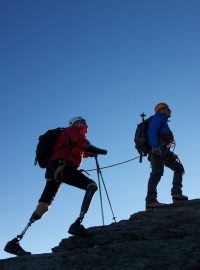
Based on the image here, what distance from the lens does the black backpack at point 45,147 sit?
11766mm

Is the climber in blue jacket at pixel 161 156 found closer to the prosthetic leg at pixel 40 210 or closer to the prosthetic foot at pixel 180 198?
the prosthetic foot at pixel 180 198

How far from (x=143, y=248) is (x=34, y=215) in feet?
9.92

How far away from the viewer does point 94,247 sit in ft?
32.7

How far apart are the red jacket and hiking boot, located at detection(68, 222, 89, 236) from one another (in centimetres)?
165

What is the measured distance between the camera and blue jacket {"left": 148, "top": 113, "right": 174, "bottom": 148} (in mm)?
13758

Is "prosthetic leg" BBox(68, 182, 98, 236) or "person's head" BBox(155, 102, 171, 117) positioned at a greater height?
"person's head" BBox(155, 102, 171, 117)

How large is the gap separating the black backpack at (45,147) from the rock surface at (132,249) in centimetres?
223

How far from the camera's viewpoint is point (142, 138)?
14.5 metres

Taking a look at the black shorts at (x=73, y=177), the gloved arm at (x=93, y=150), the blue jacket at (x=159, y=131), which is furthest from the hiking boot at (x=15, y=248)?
the blue jacket at (x=159, y=131)

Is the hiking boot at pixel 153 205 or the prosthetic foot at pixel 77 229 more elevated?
the hiking boot at pixel 153 205

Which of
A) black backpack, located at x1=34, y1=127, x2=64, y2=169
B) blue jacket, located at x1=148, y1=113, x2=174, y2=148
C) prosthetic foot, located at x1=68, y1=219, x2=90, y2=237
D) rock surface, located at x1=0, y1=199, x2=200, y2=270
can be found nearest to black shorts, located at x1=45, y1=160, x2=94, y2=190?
black backpack, located at x1=34, y1=127, x2=64, y2=169

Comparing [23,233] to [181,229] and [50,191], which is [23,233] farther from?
[181,229]

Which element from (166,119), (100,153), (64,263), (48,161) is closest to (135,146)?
(166,119)

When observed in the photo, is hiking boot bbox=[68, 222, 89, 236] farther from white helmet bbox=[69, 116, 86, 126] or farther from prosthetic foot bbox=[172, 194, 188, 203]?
prosthetic foot bbox=[172, 194, 188, 203]
